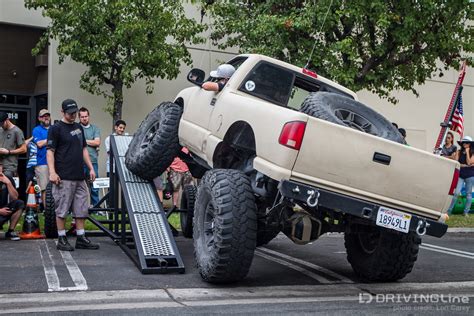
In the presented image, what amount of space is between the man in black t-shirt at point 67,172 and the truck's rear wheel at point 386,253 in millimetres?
3665

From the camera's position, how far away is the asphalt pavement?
5.71m

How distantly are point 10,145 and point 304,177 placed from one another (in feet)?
23.7

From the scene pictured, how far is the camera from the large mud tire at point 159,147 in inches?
325

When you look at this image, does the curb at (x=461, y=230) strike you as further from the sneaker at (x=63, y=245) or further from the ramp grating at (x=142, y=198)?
the sneaker at (x=63, y=245)

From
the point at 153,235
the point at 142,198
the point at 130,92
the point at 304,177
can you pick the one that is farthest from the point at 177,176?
the point at 304,177

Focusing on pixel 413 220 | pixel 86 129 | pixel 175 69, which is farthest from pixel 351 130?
pixel 175 69

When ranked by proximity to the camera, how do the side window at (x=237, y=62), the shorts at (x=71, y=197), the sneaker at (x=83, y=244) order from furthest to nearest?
the sneaker at (x=83, y=244) → the shorts at (x=71, y=197) → the side window at (x=237, y=62)

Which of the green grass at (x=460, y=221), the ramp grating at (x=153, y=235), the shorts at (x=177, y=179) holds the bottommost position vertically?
the green grass at (x=460, y=221)

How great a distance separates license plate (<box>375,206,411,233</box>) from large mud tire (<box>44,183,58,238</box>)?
5331 mm

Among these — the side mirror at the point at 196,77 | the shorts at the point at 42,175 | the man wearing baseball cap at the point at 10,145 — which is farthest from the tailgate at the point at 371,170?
the shorts at the point at 42,175

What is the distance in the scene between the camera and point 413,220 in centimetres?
620

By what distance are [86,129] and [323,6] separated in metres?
5.66

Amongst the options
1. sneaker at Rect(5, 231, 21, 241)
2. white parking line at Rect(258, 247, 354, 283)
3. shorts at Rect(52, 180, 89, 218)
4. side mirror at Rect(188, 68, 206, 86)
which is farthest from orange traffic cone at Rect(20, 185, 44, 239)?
side mirror at Rect(188, 68, 206, 86)

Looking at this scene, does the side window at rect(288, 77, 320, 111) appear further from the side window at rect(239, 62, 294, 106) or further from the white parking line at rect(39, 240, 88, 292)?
the white parking line at rect(39, 240, 88, 292)
